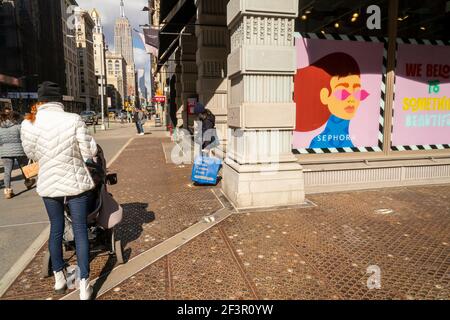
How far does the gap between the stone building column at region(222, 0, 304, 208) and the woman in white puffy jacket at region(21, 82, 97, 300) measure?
307 cm

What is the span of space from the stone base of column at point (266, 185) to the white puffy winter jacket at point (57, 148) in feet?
10.3

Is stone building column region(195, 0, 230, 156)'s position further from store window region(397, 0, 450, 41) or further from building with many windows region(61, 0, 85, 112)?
building with many windows region(61, 0, 85, 112)

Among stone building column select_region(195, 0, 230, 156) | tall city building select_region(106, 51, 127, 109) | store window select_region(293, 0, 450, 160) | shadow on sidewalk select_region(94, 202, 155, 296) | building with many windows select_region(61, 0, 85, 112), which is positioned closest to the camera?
shadow on sidewalk select_region(94, 202, 155, 296)

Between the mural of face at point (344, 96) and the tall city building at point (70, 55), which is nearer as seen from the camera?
the mural of face at point (344, 96)

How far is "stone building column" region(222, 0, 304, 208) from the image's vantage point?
17.9 feet

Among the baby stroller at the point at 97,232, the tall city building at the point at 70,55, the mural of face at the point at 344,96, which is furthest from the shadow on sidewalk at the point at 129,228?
the tall city building at the point at 70,55

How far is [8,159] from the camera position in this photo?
7.34 m

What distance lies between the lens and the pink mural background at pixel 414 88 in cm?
705

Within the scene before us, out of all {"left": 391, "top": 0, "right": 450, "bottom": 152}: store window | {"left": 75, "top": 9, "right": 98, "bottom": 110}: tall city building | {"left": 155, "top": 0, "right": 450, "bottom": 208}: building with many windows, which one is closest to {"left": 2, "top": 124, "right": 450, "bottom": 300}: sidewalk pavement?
{"left": 155, "top": 0, "right": 450, "bottom": 208}: building with many windows

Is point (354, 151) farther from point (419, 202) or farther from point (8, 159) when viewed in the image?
point (8, 159)

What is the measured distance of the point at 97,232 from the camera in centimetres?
384

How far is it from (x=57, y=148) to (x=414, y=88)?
24.4ft

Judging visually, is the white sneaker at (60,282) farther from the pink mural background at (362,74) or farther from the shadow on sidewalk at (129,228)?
the pink mural background at (362,74)

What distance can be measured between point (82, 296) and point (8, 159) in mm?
5858
